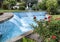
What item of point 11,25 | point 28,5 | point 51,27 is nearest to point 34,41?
point 51,27

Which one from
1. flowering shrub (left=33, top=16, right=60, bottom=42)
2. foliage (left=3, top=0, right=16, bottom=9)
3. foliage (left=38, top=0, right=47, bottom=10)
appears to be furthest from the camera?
foliage (left=3, top=0, right=16, bottom=9)

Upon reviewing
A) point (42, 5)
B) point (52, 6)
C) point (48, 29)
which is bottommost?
point (42, 5)

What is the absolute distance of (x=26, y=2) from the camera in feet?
76.1

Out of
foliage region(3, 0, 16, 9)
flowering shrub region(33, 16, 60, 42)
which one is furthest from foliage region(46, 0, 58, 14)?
flowering shrub region(33, 16, 60, 42)

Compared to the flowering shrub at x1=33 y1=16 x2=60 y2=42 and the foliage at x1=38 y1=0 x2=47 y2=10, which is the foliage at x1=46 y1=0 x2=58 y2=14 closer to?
the foliage at x1=38 y1=0 x2=47 y2=10

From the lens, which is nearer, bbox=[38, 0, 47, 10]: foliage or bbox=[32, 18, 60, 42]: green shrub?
bbox=[32, 18, 60, 42]: green shrub

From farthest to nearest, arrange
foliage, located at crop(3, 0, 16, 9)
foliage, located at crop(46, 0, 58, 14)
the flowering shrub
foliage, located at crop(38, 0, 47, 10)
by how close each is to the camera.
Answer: foliage, located at crop(3, 0, 16, 9), foliage, located at crop(38, 0, 47, 10), foliage, located at crop(46, 0, 58, 14), the flowering shrub

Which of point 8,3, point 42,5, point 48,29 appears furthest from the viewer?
point 8,3

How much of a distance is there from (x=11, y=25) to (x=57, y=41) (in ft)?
20.5

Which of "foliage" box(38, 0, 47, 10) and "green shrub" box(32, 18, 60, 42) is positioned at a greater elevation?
"green shrub" box(32, 18, 60, 42)

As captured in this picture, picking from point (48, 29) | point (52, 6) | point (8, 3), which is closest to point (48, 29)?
point (48, 29)

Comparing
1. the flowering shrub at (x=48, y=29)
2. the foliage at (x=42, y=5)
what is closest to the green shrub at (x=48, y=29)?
the flowering shrub at (x=48, y=29)

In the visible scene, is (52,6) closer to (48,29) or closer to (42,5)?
(42,5)

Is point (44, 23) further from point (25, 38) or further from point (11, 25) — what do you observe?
point (11, 25)
